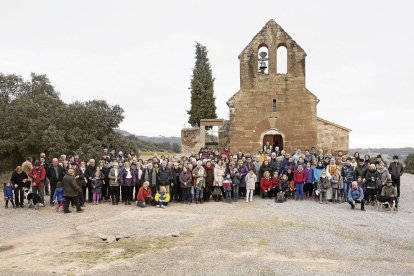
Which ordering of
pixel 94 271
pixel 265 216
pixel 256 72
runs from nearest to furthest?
pixel 94 271, pixel 265 216, pixel 256 72

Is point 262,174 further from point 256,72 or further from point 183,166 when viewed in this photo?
point 256,72

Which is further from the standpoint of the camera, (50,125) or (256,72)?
(50,125)

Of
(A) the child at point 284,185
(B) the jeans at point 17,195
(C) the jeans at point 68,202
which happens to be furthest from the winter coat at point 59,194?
(A) the child at point 284,185

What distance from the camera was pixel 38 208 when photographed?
13.8 meters

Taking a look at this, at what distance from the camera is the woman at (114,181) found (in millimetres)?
14438

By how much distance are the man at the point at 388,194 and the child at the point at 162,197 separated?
7343 mm

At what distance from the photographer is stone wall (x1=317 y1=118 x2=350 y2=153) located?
871 inches

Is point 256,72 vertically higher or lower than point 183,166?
higher

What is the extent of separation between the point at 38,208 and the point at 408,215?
12.2 meters

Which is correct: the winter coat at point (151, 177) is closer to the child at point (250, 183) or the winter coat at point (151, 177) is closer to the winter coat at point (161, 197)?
the winter coat at point (161, 197)

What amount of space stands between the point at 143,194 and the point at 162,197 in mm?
684

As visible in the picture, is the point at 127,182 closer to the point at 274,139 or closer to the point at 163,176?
the point at 163,176

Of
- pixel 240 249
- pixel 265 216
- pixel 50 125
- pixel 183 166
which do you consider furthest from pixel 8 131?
pixel 240 249

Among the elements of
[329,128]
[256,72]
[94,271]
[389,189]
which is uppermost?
[256,72]
